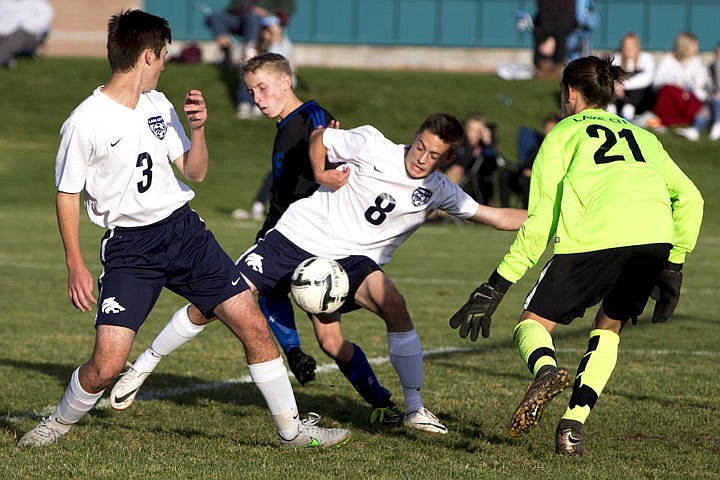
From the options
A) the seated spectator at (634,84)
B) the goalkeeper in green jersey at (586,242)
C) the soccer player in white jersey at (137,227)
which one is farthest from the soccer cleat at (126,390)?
the seated spectator at (634,84)

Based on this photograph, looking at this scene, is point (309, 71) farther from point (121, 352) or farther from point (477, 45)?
point (121, 352)

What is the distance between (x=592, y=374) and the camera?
17.3ft

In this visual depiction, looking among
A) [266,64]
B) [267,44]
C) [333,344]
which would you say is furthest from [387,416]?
[267,44]

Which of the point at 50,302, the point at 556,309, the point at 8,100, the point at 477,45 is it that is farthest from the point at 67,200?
the point at 477,45

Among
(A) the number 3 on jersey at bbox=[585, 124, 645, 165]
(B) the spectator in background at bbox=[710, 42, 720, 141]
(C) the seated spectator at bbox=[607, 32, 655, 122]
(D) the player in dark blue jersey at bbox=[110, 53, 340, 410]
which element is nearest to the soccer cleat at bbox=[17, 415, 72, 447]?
(D) the player in dark blue jersey at bbox=[110, 53, 340, 410]

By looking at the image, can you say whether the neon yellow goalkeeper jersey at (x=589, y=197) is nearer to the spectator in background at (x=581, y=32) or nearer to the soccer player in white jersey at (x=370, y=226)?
the soccer player in white jersey at (x=370, y=226)

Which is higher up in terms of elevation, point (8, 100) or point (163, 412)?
point (163, 412)

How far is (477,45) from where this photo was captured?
34750 mm

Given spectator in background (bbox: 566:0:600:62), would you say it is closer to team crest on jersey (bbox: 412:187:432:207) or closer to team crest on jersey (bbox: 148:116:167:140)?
team crest on jersey (bbox: 412:187:432:207)

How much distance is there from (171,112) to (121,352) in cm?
119

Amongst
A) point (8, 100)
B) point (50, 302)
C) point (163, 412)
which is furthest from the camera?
point (8, 100)

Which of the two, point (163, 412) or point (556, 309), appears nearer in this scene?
point (556, 309)

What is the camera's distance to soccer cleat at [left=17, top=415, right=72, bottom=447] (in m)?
5.36

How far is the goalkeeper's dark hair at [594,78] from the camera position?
5.46 metres
